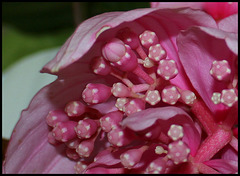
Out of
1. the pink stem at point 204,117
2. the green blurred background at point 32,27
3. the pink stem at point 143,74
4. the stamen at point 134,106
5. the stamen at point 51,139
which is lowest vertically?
the green blurred background at point 32,27

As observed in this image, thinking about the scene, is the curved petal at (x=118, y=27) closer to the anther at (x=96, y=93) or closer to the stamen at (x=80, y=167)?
the anther at (x=96, y=93)

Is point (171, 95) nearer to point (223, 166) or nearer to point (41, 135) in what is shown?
point (223, 166)

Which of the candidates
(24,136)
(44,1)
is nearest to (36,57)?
(44,1)

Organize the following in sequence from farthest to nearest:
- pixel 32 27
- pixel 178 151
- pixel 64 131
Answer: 1. pixel 32 27
2. pixel 64 131
3. pixel 178 151

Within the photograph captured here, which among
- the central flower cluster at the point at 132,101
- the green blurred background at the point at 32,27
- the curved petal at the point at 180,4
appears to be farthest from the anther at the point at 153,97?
the green blurred background at the point at 32,27

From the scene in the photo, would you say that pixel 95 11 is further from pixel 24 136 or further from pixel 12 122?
pixel 24 136

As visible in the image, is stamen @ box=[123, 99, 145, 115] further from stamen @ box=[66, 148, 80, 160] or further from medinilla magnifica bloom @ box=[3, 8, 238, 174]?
stamen @ box=[66, 148, 80, 160]

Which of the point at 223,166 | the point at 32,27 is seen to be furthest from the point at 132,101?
the point at 32,27
